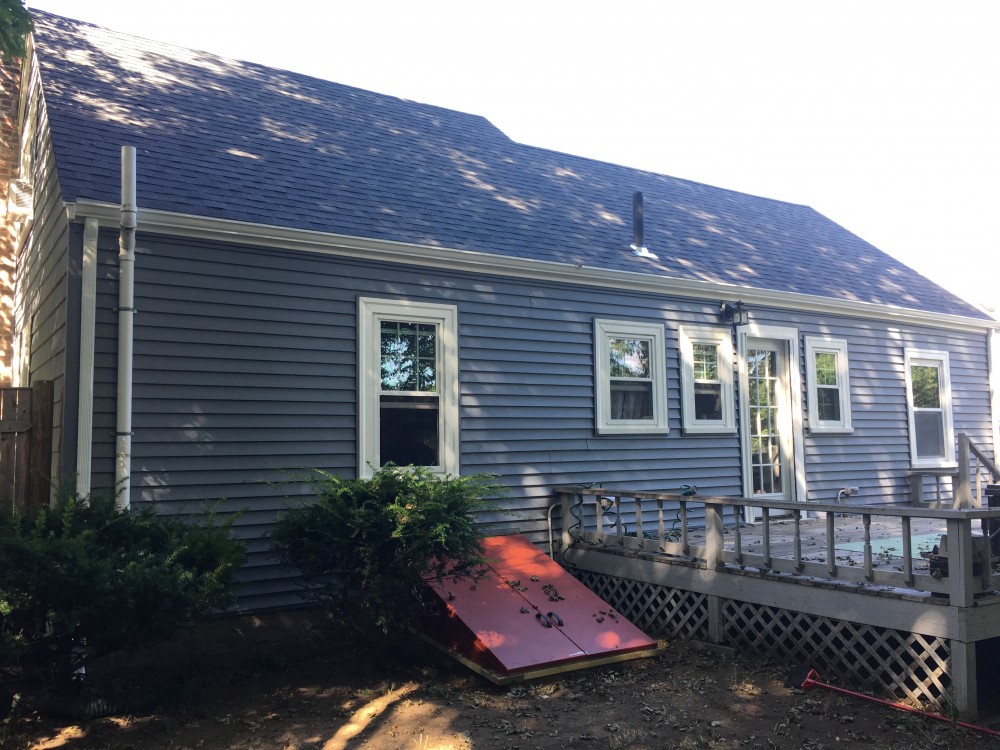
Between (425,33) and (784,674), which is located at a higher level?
(425,33)

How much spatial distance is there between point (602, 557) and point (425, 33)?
14.3m

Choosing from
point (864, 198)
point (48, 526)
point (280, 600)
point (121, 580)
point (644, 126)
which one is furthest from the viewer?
point (864, 198)

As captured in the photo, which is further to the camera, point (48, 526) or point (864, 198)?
point (864, 198)

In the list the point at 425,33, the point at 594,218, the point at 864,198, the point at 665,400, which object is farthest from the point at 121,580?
the point at 864,198

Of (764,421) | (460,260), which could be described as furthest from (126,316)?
(764,421)

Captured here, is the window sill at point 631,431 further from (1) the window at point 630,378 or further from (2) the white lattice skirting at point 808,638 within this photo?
(2) the white lattice skirting at point 808,638

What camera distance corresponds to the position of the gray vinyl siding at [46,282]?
22.2 feet

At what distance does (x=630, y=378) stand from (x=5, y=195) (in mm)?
8577

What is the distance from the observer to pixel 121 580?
4820 millimetres

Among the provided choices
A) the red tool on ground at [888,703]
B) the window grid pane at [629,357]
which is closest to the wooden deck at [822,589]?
the red tool on ground at [888,703]

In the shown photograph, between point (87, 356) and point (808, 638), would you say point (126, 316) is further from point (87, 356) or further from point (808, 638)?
point (808, 638)

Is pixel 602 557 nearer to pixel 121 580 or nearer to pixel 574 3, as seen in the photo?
pixel 121 580

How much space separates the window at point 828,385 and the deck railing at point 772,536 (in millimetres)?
1375

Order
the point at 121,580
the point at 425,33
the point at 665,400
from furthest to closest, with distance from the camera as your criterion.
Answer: the point at 425,33 → the point at 665,400 → the point at 121,580
